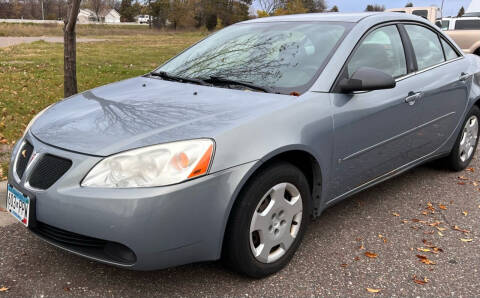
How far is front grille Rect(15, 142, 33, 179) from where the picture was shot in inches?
103

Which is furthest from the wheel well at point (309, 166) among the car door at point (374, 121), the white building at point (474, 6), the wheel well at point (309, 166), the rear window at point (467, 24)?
the white building at point (474, 6)

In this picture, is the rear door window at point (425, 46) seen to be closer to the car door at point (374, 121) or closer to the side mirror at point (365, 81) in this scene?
the car door at point (374, 121)

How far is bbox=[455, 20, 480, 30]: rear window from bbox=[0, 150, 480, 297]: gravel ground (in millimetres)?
12443

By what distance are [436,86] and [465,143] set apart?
3.64 ft

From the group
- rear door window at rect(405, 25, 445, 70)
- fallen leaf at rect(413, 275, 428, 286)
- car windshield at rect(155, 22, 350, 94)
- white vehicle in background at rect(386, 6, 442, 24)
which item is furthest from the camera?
white vehicle in background at rect(386, 6, 442, 24)

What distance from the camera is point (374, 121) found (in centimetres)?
321

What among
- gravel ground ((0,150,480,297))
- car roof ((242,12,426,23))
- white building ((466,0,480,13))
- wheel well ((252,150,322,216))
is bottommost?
gravel ground ((0,150,480,297))

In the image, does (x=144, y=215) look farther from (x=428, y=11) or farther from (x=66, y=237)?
(x=428, y=11)

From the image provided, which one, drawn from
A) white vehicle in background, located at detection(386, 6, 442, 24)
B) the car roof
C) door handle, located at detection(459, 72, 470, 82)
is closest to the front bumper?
the car roof

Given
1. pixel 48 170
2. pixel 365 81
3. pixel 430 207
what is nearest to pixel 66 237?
pixel 48 170

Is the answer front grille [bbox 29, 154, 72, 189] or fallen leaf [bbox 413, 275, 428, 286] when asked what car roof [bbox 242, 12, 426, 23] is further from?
front grille [bbox 29, 154, 72, 189]

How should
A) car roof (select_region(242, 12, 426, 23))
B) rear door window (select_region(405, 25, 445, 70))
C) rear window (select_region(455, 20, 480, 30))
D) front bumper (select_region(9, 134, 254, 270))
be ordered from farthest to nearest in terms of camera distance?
rear window (select_region(455, 20, 480, 30)) → rear door window (select_region(405, 25, 445, 70)) → car roof (select_region(242, 12, 426, 23)) → front bumper (select_region(9, 134, 254, 270))

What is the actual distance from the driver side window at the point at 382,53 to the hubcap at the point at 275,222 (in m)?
1.00

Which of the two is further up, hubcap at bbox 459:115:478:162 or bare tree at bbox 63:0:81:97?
bare tree at bbox 63:0:81:97
